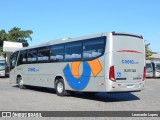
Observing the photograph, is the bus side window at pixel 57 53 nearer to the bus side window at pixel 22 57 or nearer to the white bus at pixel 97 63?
the white bus at pixel 97 63

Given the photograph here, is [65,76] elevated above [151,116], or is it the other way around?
[65,76]

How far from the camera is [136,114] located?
10.4 metres

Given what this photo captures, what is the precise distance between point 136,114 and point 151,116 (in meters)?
0.60

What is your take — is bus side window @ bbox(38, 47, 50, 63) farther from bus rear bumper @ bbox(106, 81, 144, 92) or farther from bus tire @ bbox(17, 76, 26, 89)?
bus rear bumper @ bbox(106, 81, 144, 92)

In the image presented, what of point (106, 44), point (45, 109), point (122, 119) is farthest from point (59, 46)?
point (122, 119)

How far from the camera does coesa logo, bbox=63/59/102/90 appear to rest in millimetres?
14039

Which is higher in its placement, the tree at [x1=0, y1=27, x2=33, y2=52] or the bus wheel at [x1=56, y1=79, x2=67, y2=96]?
the tree at [x1=0, y1=27, x2=33, y2=52]

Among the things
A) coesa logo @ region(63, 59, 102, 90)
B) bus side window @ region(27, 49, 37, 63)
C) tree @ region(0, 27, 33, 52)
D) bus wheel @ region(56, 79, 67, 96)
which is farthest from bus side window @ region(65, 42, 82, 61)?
tree @ region(0, 27, 33, 52)

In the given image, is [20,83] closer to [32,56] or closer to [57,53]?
[32,56]

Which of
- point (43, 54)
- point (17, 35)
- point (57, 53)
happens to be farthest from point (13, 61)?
point (17, 35)

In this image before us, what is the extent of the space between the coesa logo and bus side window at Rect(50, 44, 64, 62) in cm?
79

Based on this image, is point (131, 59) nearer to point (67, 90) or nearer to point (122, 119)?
point (67, 90)

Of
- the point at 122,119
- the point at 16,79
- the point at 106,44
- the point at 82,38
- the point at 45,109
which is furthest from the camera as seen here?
the point at 16,79

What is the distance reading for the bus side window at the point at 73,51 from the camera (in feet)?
49.6
